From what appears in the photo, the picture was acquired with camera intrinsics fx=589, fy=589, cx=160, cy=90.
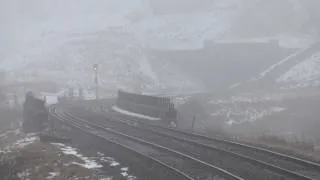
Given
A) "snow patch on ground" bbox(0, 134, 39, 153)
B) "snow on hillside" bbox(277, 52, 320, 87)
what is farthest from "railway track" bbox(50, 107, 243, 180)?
"snow on hillside" bbox(277, 52, 320, 87)

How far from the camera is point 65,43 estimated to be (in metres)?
88.2

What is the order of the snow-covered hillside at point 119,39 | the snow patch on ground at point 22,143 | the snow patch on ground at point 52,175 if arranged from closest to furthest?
the snow patch on ground at point 52,175
the snow patch on ground at point 22,143
the snow-covered hillside at point 119,39

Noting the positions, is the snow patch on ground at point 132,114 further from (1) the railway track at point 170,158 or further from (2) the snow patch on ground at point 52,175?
(2) the snow patch on ground at point 52,175

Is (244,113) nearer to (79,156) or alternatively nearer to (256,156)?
(256,156)

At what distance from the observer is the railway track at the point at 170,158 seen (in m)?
17.2

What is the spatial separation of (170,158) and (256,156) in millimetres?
3068

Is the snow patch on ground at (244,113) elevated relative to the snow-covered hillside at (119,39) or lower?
lower

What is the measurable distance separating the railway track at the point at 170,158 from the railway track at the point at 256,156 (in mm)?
1013

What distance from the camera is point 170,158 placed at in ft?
67.9

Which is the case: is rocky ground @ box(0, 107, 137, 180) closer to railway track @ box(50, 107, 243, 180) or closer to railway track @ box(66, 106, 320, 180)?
railway track @ box(50, 107, 243, 180)

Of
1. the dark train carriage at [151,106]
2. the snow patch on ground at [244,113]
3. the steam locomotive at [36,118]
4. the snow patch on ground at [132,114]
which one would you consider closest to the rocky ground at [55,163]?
the steam locomotive at [36,118]

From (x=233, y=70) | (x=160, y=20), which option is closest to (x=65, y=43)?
(x=160, y=20)

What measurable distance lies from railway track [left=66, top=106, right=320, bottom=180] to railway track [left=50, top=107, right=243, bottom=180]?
1013 mm

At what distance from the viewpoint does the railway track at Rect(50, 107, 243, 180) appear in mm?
17234
